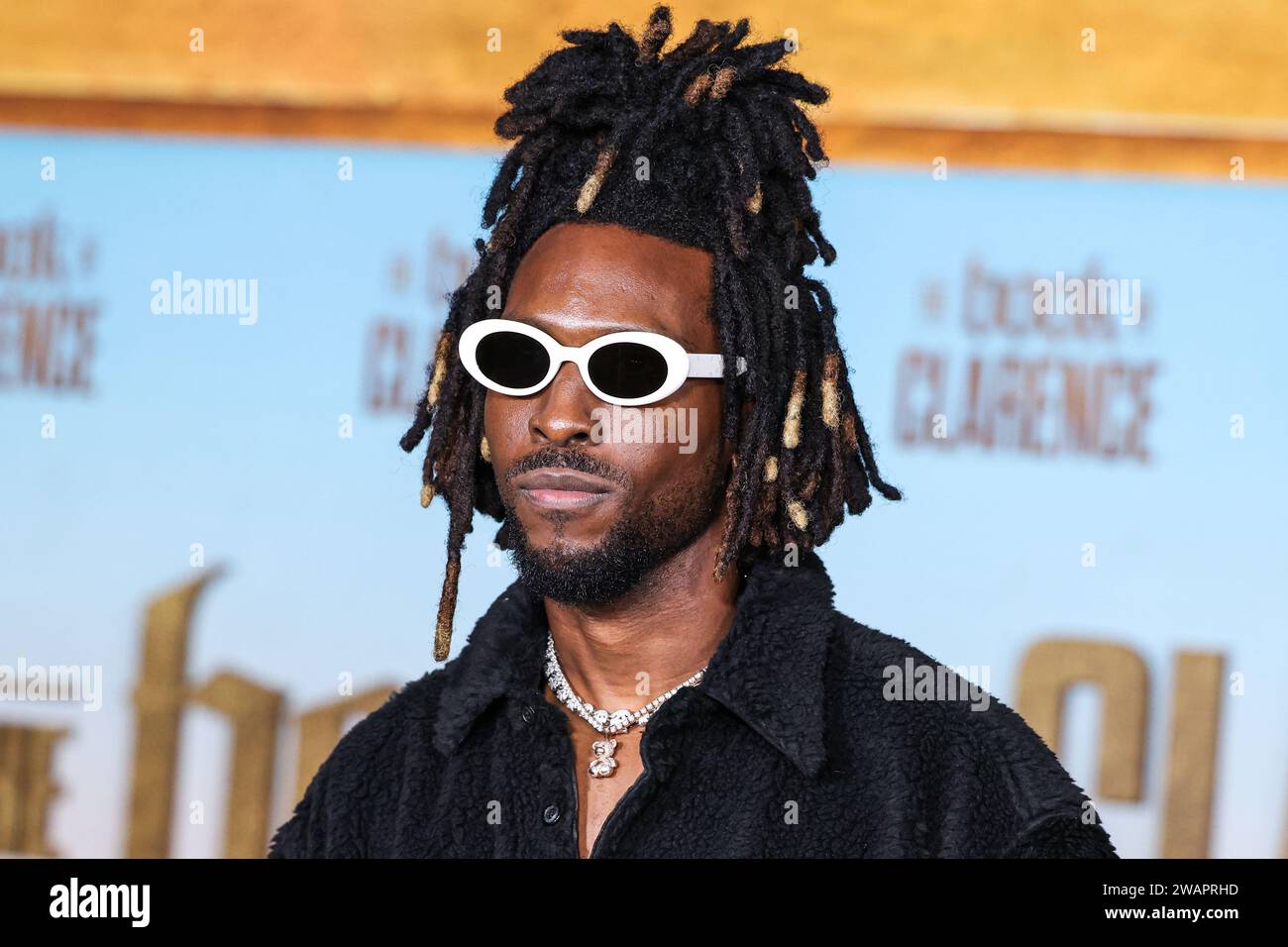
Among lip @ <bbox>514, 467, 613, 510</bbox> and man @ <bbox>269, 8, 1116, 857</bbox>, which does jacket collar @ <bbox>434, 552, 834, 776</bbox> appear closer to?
man @ <bbox>269, 8, 1116, 857</bbox>

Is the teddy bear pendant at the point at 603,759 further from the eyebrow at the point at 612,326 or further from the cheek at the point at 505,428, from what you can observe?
the eyebrow at the point at 612,326

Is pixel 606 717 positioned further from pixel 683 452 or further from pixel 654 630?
pixel 683 452

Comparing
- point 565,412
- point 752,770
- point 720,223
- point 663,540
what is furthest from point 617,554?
point 720,223

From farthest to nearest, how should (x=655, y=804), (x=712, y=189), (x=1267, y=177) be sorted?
(x=1267, y=177) → (x=712, y=189) → (x=655, y=804)

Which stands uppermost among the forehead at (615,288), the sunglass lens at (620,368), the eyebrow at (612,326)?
the forehead at (615,288)

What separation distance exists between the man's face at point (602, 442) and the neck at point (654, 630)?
33 millimetres

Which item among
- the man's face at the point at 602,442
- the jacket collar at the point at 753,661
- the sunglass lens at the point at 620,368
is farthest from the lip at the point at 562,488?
the jacket collar at the point at 753,661

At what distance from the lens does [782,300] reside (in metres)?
2.29

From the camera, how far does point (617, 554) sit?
84.3 inches

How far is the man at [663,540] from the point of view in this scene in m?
2.09

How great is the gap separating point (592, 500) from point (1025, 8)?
225cm

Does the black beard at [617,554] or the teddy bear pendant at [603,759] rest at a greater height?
the black beard at [617,554]
